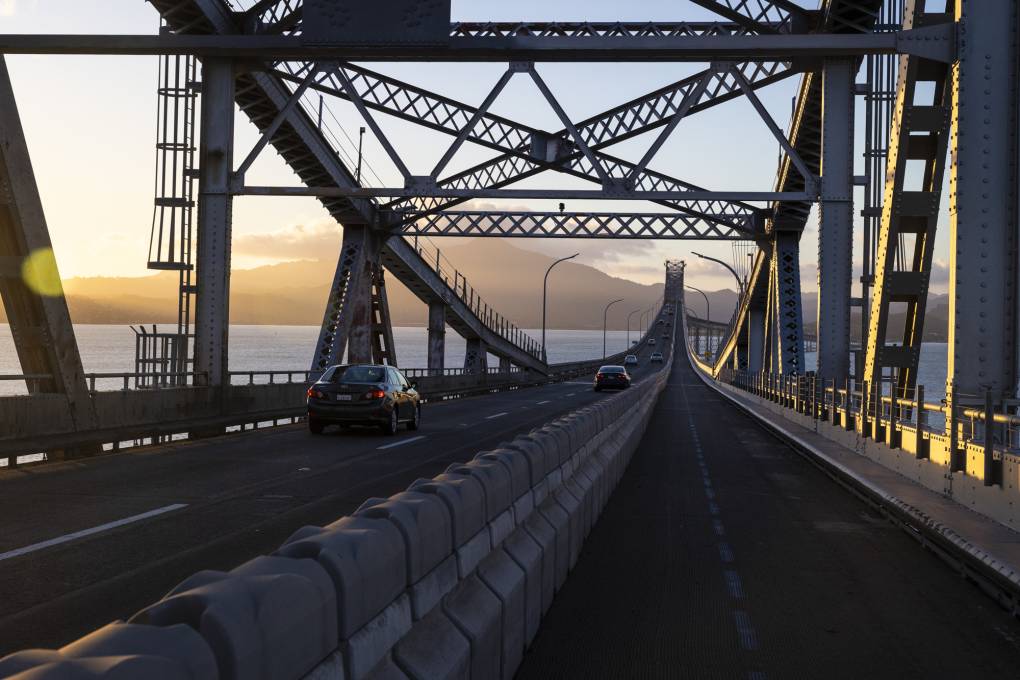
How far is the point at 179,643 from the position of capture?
8.71ft

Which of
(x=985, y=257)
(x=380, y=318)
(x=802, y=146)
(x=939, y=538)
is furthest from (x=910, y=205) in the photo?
(x=380, y=318)

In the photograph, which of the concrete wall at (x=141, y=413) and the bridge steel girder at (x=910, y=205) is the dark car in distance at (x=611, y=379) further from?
the bridge steel girder at (x=910, y=205)

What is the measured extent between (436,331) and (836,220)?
3515 cm

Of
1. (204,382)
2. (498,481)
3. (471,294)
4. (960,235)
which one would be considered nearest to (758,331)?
(471,294)

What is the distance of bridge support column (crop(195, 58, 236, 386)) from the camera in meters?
25.3

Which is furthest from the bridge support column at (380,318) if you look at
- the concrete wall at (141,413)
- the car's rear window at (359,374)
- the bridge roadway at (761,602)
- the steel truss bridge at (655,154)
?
the bridge roadway at (761,602)

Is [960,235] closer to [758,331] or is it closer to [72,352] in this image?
[72,352]

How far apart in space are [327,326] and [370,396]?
14.8m

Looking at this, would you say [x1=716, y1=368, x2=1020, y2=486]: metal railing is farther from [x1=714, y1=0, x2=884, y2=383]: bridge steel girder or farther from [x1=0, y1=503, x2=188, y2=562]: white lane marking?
[x1=0, y1=503, x2=188, y2=562]: white lane marking

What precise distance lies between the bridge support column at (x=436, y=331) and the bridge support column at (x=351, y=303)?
15.3 m

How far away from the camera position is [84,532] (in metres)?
10.7

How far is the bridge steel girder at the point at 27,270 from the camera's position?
16.8 metres

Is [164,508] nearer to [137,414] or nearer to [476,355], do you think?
[137,414]

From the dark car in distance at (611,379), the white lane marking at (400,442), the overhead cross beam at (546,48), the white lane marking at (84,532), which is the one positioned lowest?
the white lane marking at (400,442)
